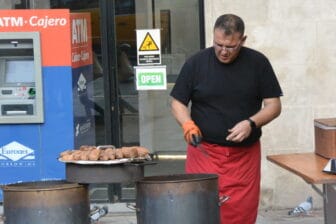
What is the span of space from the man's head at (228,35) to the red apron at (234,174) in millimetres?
598

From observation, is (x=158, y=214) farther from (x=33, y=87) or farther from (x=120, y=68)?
(x=120, y=68)

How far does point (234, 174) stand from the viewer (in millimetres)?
4438

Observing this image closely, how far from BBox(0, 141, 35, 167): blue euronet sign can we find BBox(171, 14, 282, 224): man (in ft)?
7.70

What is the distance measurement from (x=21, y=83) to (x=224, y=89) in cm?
265

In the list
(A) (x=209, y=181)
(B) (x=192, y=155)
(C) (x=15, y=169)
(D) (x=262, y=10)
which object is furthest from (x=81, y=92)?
(A) (x=209, y=181)

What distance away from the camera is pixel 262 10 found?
692 centimetres

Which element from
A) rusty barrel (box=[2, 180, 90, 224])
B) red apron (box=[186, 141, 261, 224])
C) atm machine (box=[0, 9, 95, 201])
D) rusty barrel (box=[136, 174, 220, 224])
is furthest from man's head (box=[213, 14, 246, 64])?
atm machine (box=[0, 9, 95, 201])

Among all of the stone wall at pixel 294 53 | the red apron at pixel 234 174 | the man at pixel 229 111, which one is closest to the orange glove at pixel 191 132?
the man at pixel 229 111

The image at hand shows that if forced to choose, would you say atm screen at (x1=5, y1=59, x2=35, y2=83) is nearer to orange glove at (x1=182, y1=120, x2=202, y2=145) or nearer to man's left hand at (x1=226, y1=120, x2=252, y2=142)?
orange glove at (x1=182, y1=120, x2=202, y2=145)

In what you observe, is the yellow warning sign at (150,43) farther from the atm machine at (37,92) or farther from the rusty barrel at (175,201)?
the rusty barrel at (175,201)

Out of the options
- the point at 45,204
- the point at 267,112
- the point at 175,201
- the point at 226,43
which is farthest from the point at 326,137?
the point at 45,204

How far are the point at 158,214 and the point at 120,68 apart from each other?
374 cm

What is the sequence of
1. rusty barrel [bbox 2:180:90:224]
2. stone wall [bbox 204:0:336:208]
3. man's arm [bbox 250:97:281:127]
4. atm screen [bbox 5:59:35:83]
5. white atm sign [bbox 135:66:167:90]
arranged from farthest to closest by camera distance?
white atm sign [bbox 135:66:167:90], stone wall [bbox 204:0:336:208], atm screen [bbox 5:59:35:83], man's arm [bbox 250:97:281:127], rusty barrel [bbox 2:180:90:224]

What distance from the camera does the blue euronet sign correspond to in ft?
21.2
